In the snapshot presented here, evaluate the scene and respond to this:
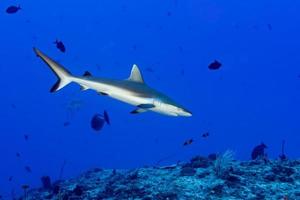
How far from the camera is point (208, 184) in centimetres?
873

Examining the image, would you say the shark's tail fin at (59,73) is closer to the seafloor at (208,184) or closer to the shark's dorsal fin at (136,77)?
the shark's dorsal fin at (136,77)

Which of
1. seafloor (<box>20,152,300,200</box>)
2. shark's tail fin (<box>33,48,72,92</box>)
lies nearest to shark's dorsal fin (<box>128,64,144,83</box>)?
shark's tail fin (<box>33,48,72,92</box>)

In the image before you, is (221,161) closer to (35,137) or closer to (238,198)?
(238,198)

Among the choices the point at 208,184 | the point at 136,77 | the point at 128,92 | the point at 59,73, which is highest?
the point at 136,77

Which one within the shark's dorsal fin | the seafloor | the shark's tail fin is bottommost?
the seafloor

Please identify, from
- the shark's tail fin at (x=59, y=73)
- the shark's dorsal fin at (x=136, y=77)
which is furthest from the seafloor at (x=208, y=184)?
the shark's tail fin at (x=59, y=73)

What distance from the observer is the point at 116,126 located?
98438 millimetres

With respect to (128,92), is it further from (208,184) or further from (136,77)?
(208,184)

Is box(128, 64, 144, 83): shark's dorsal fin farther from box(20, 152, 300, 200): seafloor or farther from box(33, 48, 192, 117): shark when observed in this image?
→ box(20, 152, 300, 200): seafloor

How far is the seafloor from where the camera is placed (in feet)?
26.8

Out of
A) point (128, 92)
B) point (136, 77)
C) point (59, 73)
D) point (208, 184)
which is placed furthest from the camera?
point (208, 184)

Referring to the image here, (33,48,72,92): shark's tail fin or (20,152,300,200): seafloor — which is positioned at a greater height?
(33,48,72,92): shark's tail fin

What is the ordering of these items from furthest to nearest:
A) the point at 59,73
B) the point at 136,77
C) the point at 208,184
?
the point at 208,184
the point at 136,77
the point at 59,73

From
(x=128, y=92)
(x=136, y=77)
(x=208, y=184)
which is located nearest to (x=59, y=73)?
(x=128, y=92)
